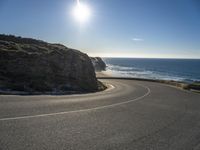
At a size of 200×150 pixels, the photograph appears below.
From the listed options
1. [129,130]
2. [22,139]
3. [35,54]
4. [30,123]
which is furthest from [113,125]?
[35,54]

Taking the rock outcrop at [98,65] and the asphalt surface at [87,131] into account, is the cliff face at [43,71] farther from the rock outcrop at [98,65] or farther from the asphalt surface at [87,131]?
the rock outcrop at [98,65]

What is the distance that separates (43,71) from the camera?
77.9ft

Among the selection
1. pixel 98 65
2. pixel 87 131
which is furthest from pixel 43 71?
pixel 98 65

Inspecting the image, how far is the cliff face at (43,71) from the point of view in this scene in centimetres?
2016

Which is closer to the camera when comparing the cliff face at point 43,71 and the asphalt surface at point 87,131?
the asphalt surface at point 87,131

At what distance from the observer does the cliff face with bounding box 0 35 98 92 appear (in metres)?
20.2

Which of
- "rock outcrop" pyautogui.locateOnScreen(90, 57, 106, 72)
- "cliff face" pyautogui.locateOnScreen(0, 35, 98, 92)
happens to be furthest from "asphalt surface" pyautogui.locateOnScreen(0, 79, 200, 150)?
"rock outcrop" pyautogui.locateOnScreen(90, 57, 106, 72)

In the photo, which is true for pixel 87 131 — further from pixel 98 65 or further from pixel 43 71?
pixel 98 65

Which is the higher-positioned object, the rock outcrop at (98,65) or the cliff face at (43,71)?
the cliff face at (43,71)

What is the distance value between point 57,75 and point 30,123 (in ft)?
57.0

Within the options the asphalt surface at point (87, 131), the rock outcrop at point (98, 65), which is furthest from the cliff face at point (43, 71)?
the rock outcrop at point (98, 65)

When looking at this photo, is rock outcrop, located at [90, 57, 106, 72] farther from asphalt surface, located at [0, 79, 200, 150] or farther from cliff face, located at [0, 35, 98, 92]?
asphalt surface, located at [0, 79, 200, 150]

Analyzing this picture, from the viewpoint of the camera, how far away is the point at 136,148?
20.9 ft

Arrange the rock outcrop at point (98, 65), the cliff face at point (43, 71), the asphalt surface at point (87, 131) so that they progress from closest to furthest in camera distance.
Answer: the asphalt surface at point (87, 131) < the cliff face at point (43, 71) < the rock outcrop at point (98, 65)
